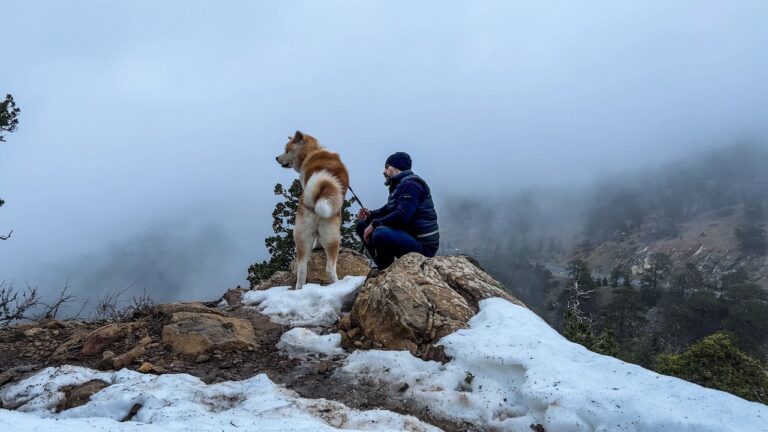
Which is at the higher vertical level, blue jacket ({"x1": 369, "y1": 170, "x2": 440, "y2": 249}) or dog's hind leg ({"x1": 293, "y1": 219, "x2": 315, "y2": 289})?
blue jacket ({"x1": 369, "y1": 170, "x2": 440, "y2": 249})

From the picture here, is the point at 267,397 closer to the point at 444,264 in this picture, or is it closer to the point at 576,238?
the point at 444,264

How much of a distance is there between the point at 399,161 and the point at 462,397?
4.36m

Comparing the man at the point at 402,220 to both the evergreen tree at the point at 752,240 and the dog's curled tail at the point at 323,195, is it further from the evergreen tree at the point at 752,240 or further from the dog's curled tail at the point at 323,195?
the evergreen tree at the point at 752,240

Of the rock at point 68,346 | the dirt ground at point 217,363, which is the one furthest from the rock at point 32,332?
the rock at point 68,346

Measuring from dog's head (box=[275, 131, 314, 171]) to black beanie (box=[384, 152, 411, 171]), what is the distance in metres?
2.27

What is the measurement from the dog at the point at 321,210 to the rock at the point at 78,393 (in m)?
3.56

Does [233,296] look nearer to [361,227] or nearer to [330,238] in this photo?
[330,238]

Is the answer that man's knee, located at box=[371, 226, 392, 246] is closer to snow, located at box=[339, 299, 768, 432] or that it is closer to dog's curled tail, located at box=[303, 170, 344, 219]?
dog's curled tail, located at box=[303, 170, 344, 219]

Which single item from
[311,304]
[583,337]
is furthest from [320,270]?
A: [583,337]

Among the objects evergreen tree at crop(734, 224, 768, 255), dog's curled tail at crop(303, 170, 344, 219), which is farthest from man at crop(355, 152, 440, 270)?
evergreen tree at crop(734, 224, 768, 255)

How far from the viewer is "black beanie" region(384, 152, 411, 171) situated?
7.46 metres

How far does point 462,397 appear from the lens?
396 cm

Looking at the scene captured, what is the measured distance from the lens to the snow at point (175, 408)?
3373 millimetres

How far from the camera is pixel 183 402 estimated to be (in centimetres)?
382
